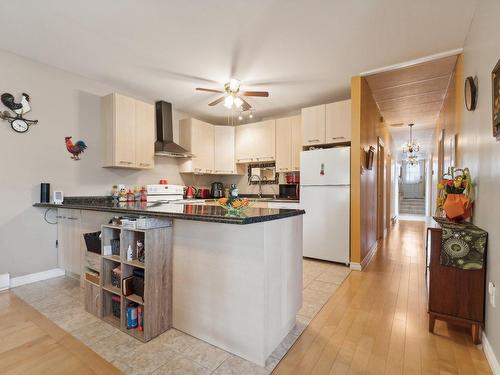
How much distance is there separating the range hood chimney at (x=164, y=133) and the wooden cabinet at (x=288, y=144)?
Answer: 5.63ft

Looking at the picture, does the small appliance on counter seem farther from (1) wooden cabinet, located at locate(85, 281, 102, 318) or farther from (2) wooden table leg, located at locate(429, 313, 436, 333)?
(2) wooden table leg, located at locate(429, 313, 436, 333)

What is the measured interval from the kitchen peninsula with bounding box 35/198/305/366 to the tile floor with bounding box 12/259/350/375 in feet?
0.20

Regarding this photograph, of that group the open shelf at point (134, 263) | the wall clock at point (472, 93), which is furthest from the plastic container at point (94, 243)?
the wall clock at point (472, 93)

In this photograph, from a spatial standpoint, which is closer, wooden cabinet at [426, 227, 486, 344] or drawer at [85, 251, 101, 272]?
wooden cabinet at [426, 227, 486, 344]

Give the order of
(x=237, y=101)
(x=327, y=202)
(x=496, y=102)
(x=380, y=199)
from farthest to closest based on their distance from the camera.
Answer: (x=380, y=199) < (x=327, y=202) < (x=237, y=101) < (x=496, y=102)

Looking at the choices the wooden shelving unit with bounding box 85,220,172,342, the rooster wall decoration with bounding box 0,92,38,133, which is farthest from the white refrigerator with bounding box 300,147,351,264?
the rooster wall decoration with bounding box 0,92,38,133

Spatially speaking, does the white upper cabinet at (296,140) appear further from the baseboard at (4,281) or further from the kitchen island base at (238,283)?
the baseboard at (4,281)

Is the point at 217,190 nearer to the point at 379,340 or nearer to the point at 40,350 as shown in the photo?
the point at 40,350

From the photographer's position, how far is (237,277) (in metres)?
1.54

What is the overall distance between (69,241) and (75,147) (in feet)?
4.02

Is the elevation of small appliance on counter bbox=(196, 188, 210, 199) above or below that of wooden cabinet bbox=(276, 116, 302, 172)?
below

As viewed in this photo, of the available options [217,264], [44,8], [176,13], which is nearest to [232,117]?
[176,13]

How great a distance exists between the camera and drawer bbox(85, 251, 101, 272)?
2.08 m

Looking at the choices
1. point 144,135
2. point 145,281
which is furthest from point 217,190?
point 145,281
